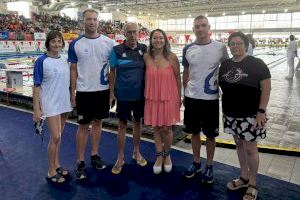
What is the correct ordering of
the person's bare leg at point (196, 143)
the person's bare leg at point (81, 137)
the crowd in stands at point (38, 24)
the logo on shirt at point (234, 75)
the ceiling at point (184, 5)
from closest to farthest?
1. the logo on shirt at point (234, 75)
2. the person's bare leg at point (196, 143)
3. the person's bare leg at point (81, 137)
4. the crowd in stands at point (38, 24)
5. the ceiling at point (184, 5)

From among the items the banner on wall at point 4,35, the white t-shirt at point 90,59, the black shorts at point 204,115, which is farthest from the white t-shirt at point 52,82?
the banner on wall at point 4,35

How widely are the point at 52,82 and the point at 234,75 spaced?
1.79m

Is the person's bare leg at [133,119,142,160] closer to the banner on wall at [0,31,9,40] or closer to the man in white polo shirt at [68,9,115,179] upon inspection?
the man in white polo shirt at [68,9,115,179]

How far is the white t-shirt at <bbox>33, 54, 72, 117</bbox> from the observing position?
289cm

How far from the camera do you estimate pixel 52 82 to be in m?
2.96

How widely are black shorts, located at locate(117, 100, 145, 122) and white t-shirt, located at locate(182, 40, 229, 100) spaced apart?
61 centimetres

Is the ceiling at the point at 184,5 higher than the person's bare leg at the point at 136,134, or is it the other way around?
the ceiling at the point at 184,5

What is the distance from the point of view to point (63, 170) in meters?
3.37

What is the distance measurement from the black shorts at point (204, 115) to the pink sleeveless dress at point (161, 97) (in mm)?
176

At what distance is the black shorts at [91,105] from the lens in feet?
10.7

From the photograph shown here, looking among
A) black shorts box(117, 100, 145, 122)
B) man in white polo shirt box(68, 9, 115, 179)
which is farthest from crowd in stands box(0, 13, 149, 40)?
black shorts box(117, 100, 145, 122)

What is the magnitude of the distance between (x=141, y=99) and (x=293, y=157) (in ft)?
7.20

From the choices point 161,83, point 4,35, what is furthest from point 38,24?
point 161,83

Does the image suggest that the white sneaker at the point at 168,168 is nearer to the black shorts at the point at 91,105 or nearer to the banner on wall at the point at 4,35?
the black shorts at the point at 91,105
